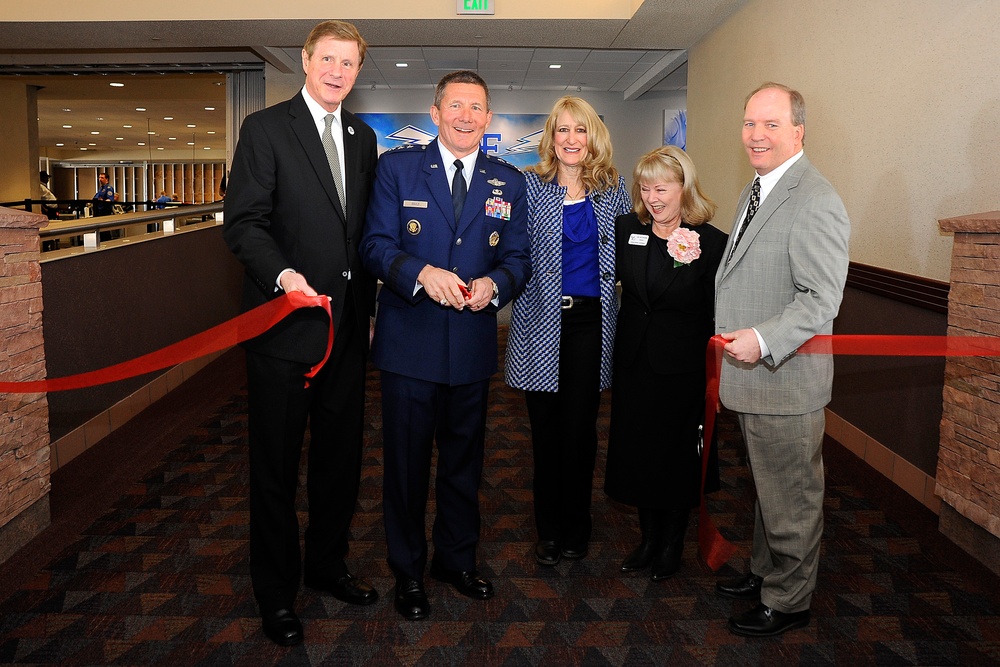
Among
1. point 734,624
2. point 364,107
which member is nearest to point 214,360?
point 734,624

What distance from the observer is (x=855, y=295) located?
4809 mm

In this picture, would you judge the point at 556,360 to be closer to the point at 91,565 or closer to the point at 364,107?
the point at 91,565

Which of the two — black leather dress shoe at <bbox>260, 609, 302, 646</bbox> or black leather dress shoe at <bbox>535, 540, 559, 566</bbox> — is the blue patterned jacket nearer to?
black leather dress shoe at <bbox>535, 540, 559, 566</bbox>

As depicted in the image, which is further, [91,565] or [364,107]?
[364,107]

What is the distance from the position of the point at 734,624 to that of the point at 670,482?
1.76 ft

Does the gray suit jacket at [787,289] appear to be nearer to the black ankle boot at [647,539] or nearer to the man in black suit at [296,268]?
the black ankle boot at [647,539]

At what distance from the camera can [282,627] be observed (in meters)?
2.47

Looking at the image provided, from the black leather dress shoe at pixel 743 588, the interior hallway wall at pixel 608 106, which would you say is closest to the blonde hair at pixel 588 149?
the black leather dress shoe at pixel 743 588

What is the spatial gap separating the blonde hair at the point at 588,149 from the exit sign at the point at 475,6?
5728mm

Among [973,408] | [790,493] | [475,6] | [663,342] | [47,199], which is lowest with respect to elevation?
[790,493]

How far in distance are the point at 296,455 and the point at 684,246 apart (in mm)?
1448

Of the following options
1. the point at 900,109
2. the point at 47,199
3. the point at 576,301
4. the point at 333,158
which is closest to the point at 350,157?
the point at 333,158

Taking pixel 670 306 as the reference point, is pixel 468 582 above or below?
below

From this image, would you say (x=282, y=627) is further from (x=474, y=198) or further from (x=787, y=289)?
(x=787, y=289)
